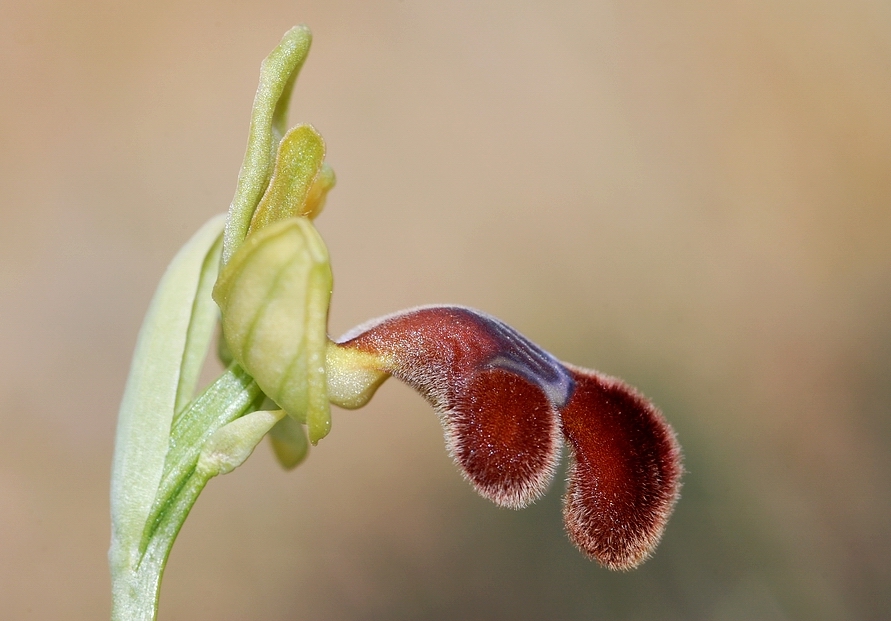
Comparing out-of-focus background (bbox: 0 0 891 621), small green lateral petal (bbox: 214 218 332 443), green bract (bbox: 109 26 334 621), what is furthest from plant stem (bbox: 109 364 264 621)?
out-of-focus background (bbox: 0 0 891 621)

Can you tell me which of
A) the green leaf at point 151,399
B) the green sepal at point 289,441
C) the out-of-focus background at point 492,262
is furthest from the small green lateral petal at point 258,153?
the out-of-focus background at point 492,262

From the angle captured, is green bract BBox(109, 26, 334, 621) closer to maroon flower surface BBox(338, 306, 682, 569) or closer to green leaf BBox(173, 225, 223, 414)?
green leaf BBox(173, 225, 223, 414)

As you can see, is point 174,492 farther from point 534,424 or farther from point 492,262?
point 492,262

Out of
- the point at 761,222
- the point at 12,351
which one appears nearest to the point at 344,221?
the point at 12,351

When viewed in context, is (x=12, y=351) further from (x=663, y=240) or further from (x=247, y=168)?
(x=663, y=240)

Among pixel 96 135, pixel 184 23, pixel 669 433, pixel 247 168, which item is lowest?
pixel 669 433

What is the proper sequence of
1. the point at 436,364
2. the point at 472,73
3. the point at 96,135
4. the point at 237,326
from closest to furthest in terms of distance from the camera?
the point at 237,326 → the point at 436,364 → the point at 96,135 → the point at 472,73

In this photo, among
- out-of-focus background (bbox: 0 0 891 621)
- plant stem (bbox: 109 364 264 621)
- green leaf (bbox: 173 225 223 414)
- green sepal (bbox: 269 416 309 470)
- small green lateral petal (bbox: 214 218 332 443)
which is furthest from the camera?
out-of-focus background (bbox: 0 0 891 621)

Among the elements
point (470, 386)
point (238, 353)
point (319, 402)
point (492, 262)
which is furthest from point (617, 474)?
point (492, 262)
